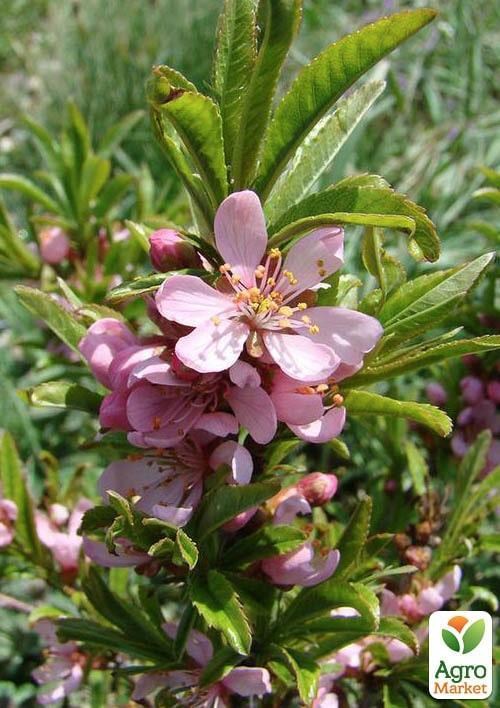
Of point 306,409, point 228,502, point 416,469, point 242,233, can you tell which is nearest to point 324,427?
point 306,409

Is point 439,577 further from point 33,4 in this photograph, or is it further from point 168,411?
point 33,4

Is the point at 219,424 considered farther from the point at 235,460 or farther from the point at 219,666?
the point at 219,666

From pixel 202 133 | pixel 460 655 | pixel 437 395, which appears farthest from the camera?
pixel 437 395

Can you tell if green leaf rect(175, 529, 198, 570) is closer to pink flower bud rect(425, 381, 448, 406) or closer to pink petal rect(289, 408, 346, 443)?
pink petal rect(289, 408, 346, 443)

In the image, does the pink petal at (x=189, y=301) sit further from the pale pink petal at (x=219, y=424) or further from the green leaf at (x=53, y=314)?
the green leaf at (x=53, y=314)

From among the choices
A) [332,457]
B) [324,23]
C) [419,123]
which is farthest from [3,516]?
[324,23]
